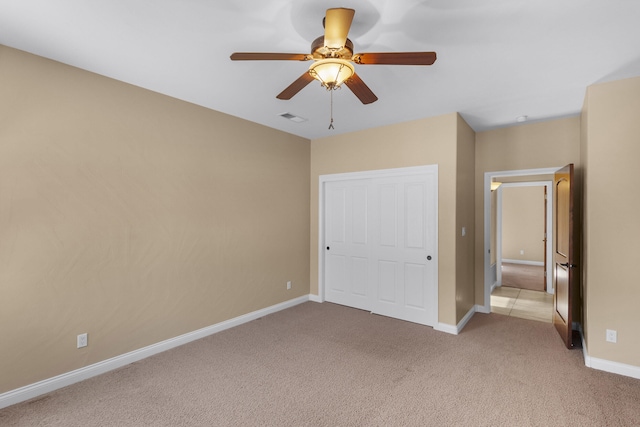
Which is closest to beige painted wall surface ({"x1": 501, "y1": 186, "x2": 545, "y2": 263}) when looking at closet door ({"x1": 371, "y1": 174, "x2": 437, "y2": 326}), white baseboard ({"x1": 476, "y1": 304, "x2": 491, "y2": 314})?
white baseboard ({"x1": 476, "y1": 304, "x2": 491, "y2": 314})

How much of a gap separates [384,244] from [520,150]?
2.26 m

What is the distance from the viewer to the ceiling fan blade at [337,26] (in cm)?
153

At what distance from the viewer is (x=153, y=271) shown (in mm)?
3152

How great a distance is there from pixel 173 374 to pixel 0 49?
2909 mm

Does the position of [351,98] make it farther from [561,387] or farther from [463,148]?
[561,387]

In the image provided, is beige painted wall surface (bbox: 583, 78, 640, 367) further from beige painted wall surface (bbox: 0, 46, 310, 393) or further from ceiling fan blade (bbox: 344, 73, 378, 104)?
beige painted wall surface (bbox: 0, 46, 310, 393)

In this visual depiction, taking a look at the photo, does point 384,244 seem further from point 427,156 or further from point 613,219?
point 613,219

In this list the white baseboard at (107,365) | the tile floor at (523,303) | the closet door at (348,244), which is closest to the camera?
the white baseboard at (107,365)

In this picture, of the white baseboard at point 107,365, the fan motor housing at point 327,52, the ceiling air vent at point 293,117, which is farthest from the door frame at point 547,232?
the fan motor housing at point 327,52

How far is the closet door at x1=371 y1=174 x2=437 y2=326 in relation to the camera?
13.1ft

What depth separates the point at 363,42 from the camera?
222cm

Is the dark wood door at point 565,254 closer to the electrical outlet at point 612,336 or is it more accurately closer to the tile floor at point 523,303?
the electrical outlet at point 612,336

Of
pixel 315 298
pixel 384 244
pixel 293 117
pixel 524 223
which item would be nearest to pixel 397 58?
pixel 293 117

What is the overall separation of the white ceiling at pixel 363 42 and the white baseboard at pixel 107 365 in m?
2.61
